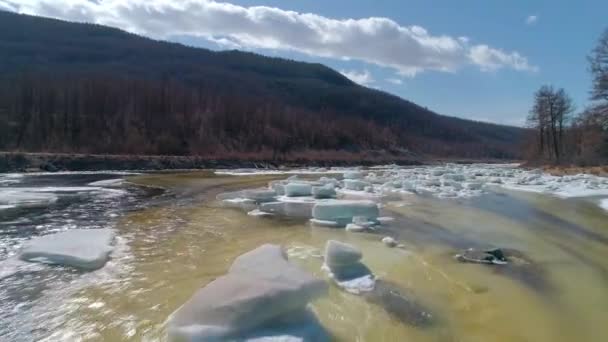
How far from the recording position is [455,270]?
23.1ft

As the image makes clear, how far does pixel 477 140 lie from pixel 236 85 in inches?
3939

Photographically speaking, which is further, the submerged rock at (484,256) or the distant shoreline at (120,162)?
the distant shoreline at (120,162)

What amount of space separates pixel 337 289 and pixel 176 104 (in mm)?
82757

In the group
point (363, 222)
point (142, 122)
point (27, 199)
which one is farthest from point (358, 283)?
point (142, 122)

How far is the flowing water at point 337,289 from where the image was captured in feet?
15.4

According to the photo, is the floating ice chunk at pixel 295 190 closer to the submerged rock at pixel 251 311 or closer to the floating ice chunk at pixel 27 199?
the floating ice chunk at pixel 27 199

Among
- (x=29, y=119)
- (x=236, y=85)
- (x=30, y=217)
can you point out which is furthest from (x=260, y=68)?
(x=30, y=217)

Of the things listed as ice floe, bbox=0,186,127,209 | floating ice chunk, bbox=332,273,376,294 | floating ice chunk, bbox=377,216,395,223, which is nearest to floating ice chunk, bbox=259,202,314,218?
floating ice chunk, bbox=377,216,395,223

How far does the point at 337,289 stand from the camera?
5844mm

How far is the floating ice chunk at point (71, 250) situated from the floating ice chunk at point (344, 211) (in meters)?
5.34

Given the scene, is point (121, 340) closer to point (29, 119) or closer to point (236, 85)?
point (29, 119)

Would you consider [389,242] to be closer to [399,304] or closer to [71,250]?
[399,304]

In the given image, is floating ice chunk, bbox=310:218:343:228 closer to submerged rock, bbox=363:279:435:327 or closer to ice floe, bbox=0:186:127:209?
submerged rock, bbox=363:279:435:327

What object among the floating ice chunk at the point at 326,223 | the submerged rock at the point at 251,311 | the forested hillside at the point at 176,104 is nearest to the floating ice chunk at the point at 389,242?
the floating ice chunk at the point at 326,223
